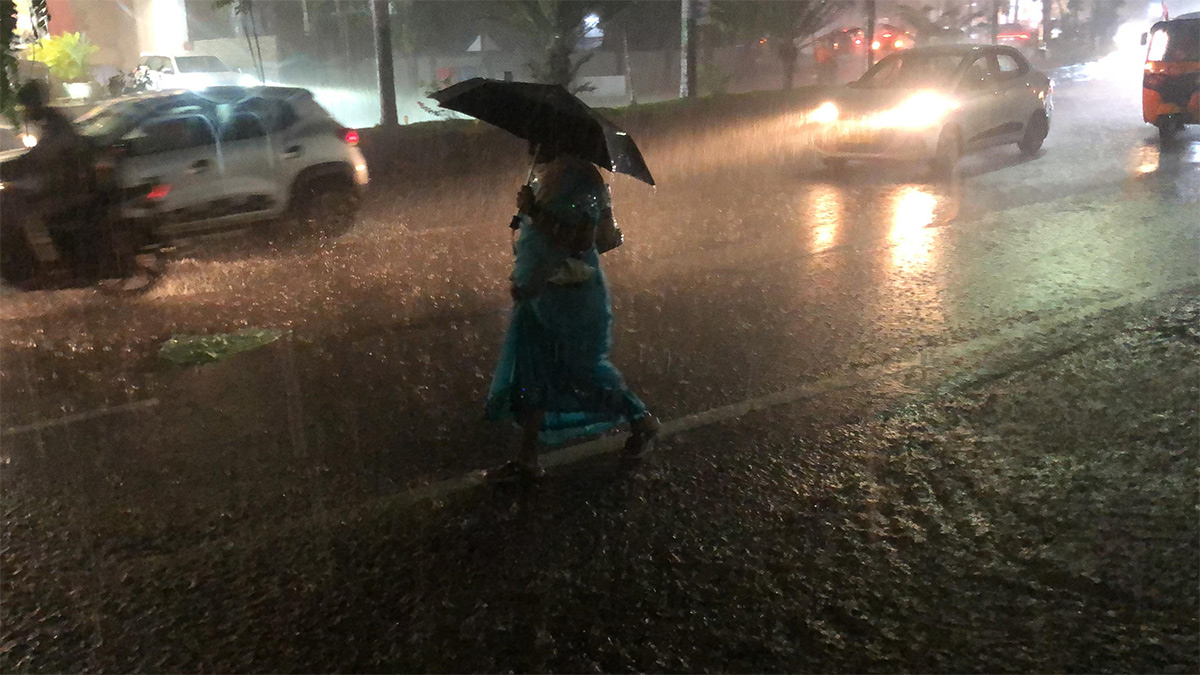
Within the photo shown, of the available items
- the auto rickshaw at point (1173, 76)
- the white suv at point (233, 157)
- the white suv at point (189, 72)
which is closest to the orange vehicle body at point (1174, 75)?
the auto rickshaw at point (1173, 76)

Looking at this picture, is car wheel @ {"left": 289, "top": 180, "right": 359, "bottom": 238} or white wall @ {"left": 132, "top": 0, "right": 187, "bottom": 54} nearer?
car wheel @ {"left": 289, "top": 180, "right": 359, "bottom": 238}

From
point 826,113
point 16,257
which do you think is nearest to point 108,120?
point 16,257

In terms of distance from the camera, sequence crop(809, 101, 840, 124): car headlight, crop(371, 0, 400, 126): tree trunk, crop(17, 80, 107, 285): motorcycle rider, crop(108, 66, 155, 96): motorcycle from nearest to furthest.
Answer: crop(17, 80, 107, 285): motorcycle rider < crop(809, 101, 840, 124): car headlight < crop(371, 0, 400, 126): tree trunk < crop(108, 66, 155, 96): motorcycle

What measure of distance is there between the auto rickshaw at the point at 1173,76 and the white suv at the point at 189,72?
20778 millimetres

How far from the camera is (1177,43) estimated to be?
15766 millimetres

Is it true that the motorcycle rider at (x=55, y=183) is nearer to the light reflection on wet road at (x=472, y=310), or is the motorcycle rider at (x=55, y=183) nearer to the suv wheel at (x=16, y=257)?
the suv wheel at (x=16, y=257)

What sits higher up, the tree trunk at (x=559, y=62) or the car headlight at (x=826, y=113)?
the tree trunk at (x=559, y=62)

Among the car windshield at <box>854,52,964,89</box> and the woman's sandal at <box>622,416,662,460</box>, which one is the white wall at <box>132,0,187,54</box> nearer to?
the car windshield at <box>854,52,964,89</box>

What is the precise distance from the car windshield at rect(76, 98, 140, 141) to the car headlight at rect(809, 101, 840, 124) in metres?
8.56

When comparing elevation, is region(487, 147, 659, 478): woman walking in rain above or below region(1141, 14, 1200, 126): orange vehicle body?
below

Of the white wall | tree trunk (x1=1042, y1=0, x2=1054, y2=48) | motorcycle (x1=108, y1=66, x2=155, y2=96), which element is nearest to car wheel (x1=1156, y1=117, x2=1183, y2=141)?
motorcycle (x1=108, y1=66, x2=155, y2=96)

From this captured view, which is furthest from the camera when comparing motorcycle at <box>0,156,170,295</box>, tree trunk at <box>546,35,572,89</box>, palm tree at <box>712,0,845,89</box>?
tree trunk at <box>546,35,572,89</box>

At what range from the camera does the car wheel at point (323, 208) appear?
32.4 feet

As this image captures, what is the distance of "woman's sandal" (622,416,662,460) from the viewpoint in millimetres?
4500
